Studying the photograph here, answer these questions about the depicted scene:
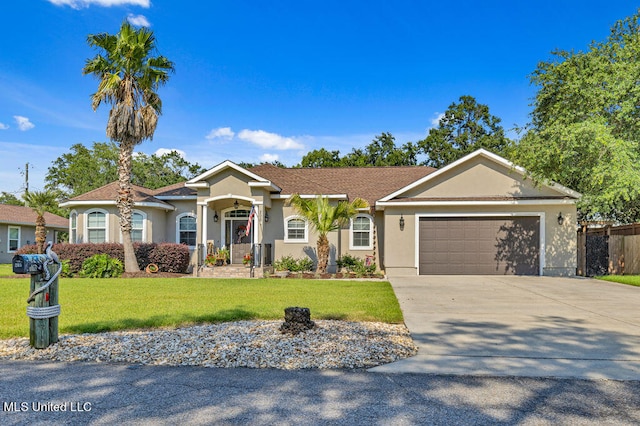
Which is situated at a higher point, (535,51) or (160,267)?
(535,51)

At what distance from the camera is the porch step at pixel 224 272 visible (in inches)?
641

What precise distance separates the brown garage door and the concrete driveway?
3591mm

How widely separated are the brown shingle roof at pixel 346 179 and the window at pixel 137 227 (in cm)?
539

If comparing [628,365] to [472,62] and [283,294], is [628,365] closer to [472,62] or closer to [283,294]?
[283,294]

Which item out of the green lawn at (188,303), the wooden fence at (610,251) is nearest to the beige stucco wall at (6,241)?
the green lawn at (188,303)

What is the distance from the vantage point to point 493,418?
349cm

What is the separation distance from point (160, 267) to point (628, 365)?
15.8 metres

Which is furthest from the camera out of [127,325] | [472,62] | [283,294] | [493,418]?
[472,62]

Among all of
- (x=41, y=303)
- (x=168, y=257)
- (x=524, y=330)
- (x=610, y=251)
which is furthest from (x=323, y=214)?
(x=41, y=303)

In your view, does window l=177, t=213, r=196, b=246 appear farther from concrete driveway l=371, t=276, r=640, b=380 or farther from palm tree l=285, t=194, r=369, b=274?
concrete driveway l=371, t=276, r=640, b=380

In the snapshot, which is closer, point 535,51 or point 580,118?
point 580,118

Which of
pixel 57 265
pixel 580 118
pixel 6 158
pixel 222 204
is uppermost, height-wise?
pixel 6 158

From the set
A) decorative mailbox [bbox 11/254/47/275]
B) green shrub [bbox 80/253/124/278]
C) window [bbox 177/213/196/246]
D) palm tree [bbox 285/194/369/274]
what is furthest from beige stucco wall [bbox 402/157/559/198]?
decorative mailbox [bbox 11/254/47/275]

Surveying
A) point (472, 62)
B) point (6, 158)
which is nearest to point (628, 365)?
point (472, 62)
